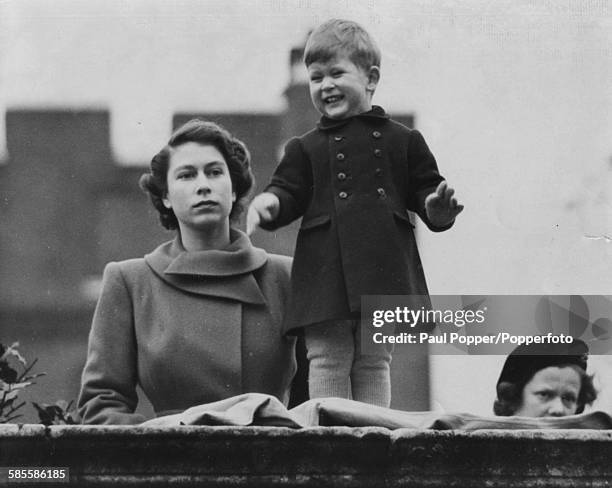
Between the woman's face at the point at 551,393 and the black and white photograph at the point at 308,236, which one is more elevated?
the black and white photograph at the point at 308,236

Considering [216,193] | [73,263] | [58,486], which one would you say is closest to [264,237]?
[216,193]

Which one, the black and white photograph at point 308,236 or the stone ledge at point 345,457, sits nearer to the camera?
the stone ledge at point 345,457

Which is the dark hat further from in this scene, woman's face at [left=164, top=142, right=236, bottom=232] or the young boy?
woman's face at [left=164, top=142, right=236, bottom=232]

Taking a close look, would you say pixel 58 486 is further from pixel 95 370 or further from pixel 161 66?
pixel 161 66

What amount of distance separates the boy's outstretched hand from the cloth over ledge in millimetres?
688

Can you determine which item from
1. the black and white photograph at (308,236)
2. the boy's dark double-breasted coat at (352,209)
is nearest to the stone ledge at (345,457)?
the black and white photograph at (308,236)

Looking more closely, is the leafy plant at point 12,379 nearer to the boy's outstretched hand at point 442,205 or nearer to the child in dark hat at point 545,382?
the boy's outstretched hand at point 442,205

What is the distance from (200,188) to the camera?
6387 mm

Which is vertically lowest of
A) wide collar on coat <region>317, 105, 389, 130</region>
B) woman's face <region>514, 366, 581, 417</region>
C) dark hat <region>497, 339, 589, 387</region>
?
woman's face <region>514, 366, 581, 417</region>

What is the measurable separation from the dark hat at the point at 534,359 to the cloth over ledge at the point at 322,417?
42cm

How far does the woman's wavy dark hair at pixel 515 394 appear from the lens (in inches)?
248

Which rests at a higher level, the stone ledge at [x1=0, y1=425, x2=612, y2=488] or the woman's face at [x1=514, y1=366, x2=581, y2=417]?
the woman's face at [x1=514, y1=366, x2=581, y2=417]

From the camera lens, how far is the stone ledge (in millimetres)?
5605

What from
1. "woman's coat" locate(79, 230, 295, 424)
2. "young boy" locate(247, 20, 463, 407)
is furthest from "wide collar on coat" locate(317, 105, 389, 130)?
"woman's coat" locate(79, 230, 295, 424)
